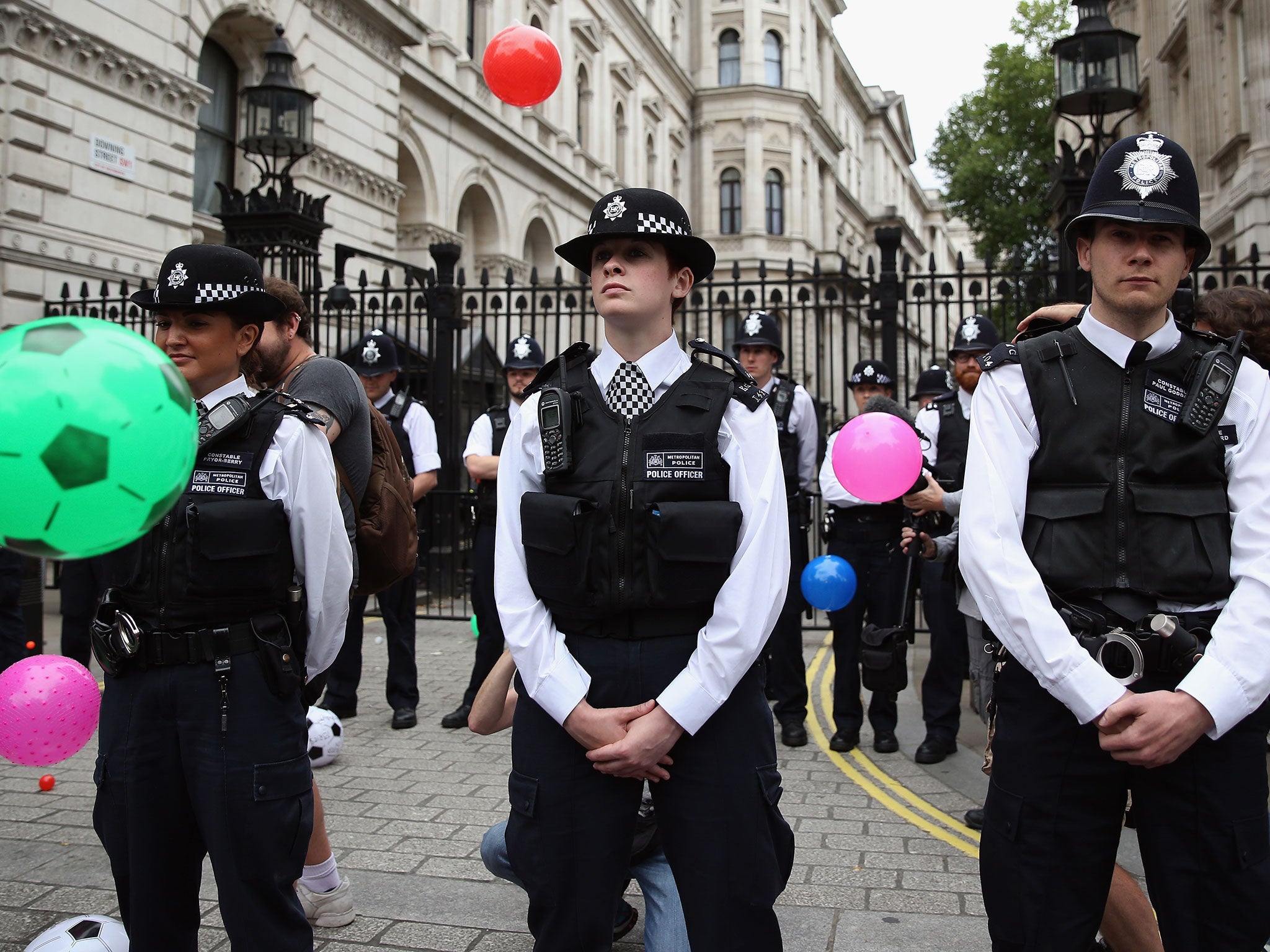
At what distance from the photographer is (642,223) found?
2.62 meters

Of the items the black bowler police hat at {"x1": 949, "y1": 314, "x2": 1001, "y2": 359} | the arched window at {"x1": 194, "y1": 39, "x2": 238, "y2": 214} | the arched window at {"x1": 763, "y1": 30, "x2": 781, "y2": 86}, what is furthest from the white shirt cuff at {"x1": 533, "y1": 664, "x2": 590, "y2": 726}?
the arched window at {"x1": 763, "y1": 30, "x2": 781, "y2": 86}

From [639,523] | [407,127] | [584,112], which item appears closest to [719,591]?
[639,523]

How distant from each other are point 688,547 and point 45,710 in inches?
89.1

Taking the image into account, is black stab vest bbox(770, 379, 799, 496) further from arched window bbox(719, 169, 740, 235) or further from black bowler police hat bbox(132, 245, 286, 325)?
arched window bbox(719, 169, 740, 235)

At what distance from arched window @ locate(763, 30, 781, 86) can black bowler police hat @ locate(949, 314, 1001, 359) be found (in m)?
49.2

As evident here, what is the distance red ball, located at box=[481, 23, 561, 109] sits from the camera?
22.3 feet

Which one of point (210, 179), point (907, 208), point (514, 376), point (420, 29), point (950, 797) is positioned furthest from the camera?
point (907, 208)

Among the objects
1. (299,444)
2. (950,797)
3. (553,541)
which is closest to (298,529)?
(299,444)

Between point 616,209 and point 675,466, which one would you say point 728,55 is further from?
point 675,466

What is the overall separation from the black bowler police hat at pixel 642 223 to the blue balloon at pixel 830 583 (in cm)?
355

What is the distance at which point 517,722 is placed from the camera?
2.62 m

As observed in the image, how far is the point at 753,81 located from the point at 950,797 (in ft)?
162

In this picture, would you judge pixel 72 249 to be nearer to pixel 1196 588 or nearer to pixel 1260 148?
pixel 1196 588

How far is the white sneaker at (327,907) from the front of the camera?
3.71m
